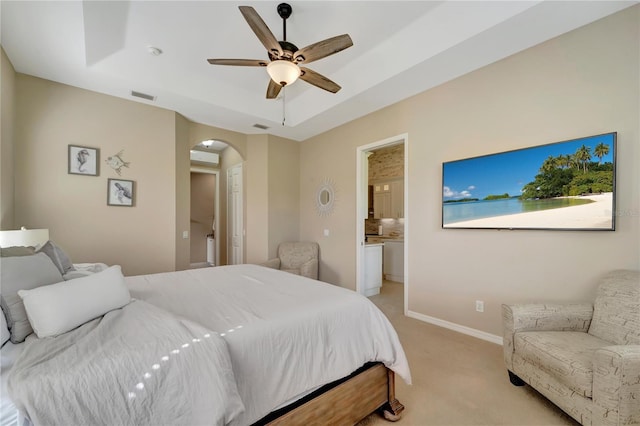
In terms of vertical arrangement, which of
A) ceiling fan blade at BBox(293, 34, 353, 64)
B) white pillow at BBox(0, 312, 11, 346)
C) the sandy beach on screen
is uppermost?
ceiling fan blade at BBox(293, 34, 353, 64)

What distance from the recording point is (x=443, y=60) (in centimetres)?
258

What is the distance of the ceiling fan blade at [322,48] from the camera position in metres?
1.91

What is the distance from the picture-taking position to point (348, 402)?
4.91ft

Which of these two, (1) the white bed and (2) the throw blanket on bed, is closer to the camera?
(2) the throw blanket on bed

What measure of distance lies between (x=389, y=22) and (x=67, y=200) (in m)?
3.90

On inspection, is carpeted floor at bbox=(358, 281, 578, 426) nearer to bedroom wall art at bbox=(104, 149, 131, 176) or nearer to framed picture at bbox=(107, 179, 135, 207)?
framed picture at bbox=(107, 179, 135, 207)

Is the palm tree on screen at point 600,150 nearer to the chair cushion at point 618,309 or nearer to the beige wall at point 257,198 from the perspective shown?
the chair cushion at point 618,309

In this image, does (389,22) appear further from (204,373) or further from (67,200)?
(67,200)

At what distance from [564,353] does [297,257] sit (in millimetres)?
3472

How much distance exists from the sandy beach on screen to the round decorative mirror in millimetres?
2293

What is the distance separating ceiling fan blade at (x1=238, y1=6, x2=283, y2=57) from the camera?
5.56 feet

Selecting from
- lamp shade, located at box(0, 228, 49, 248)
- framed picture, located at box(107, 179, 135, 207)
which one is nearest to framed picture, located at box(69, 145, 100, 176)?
framed picture, located at box(107, 179, 135, 207)

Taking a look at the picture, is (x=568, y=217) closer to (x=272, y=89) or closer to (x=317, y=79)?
(x=317, y=79)

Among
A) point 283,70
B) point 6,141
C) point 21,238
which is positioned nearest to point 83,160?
point 6,141
